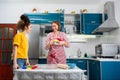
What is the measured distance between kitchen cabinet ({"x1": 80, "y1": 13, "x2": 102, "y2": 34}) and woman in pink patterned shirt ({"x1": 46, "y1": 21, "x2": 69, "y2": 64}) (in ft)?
6.41

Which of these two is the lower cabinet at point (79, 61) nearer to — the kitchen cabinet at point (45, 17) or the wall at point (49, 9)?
the wall at point (49, 9)

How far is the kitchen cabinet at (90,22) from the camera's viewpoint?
17.1 ft

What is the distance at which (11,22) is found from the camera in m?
5.50

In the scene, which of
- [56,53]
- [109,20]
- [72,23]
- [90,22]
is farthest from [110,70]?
[72,23]

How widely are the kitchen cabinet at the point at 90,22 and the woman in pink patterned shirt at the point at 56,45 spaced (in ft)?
6.41

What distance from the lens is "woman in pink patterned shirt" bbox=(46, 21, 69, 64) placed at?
3.29 metres

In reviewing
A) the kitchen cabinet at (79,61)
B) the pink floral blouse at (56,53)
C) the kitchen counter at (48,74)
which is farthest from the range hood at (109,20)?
the kitchen counter at (48,74)

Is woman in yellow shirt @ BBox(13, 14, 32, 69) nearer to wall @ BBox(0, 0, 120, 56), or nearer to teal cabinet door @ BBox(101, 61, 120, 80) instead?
teal cabinet door @ BBox(101, 61, 120, 80)

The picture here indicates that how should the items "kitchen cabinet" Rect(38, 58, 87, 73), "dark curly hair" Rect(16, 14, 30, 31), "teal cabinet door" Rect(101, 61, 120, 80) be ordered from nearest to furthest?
"dark curly hair" Rect(16, 14, 30, 31)
"teal cabinet door" Rect(101, 61, 120, 80)
"kitchen cabinet" Rect(38, 58, 87, 73)

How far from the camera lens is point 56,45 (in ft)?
11.0

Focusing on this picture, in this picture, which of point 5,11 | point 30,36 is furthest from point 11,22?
point 30,36

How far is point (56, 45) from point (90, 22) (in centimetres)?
217

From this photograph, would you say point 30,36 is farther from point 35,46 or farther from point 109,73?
point 109,73

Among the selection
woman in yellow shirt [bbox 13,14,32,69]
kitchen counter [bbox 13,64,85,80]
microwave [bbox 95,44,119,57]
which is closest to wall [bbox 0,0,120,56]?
microwave [bbox 95,44,119,57]
